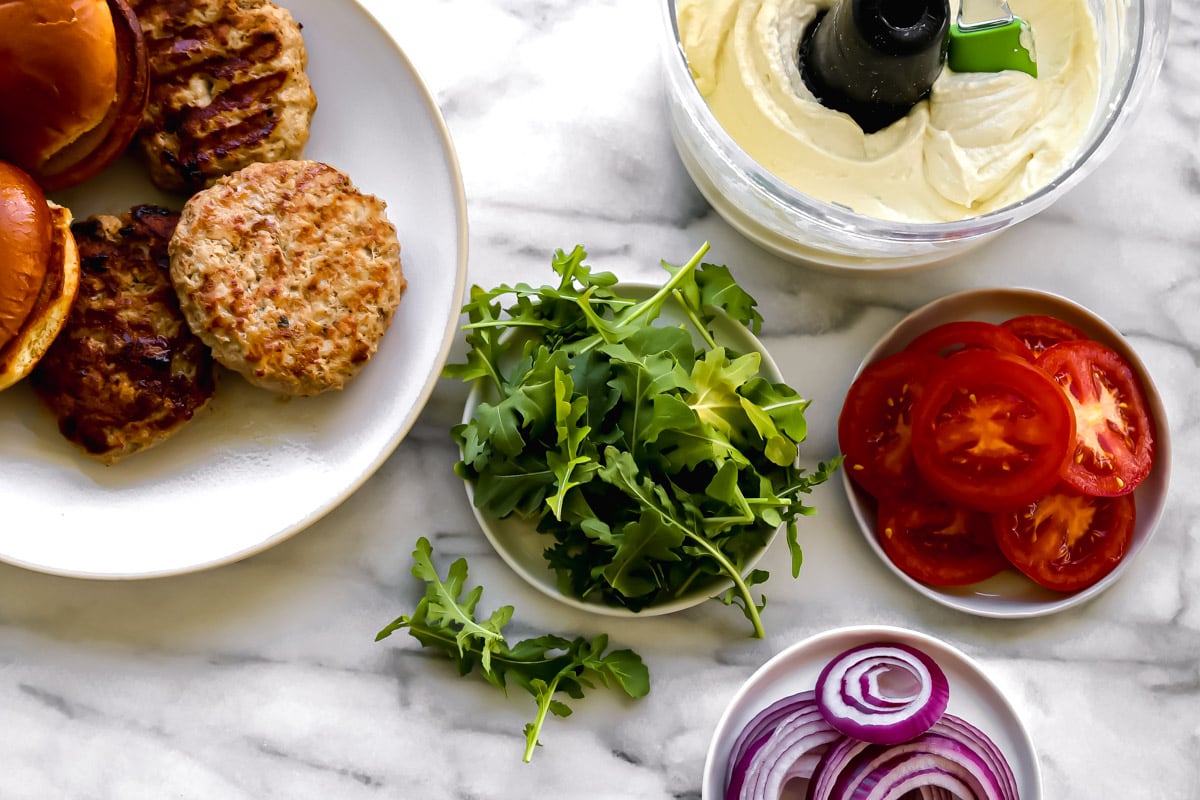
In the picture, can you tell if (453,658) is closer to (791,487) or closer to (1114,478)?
Answer: (791,487)

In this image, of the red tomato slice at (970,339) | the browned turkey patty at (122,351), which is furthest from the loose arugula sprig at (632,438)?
the browned turkey patty at (122,351)

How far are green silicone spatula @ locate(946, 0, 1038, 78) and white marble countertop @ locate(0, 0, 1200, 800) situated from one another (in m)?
0.44

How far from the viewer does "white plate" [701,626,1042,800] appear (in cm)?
204

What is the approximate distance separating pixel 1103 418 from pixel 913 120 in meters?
0.73

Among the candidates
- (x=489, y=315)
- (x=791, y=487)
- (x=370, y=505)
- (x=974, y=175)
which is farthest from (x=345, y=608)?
(x=974, y=175)

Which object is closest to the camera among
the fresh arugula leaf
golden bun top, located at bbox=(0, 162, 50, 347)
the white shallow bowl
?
golden bun top, located at bbox=(0, 162, 50, 347)

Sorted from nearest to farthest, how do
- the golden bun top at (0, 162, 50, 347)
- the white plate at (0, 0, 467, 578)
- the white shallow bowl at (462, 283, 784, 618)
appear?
1. the golden bun top at (0, 162, 50, 347)
2. the white plate at (0, 0, 467, 578)
3. the white shallow bowl at (462, 283, 784, 618)

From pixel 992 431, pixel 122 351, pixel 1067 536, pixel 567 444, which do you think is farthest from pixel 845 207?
pixel 122 351

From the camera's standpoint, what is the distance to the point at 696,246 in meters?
2.30

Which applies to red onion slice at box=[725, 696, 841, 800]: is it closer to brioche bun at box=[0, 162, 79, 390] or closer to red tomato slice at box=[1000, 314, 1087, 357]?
red tomato slice at box=[1000, 314, 1087, 357]

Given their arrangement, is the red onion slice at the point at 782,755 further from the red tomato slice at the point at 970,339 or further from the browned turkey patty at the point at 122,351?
the browned turkey patty at the point at 122,351

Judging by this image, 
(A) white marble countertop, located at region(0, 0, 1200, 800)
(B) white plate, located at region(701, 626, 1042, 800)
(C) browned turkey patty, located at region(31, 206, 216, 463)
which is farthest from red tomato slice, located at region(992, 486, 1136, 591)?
(C) browned turkey patty, located at region(31, 206, 216, 463)

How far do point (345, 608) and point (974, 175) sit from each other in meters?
1.53

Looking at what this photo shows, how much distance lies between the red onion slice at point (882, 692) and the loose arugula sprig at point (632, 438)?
201 mm
